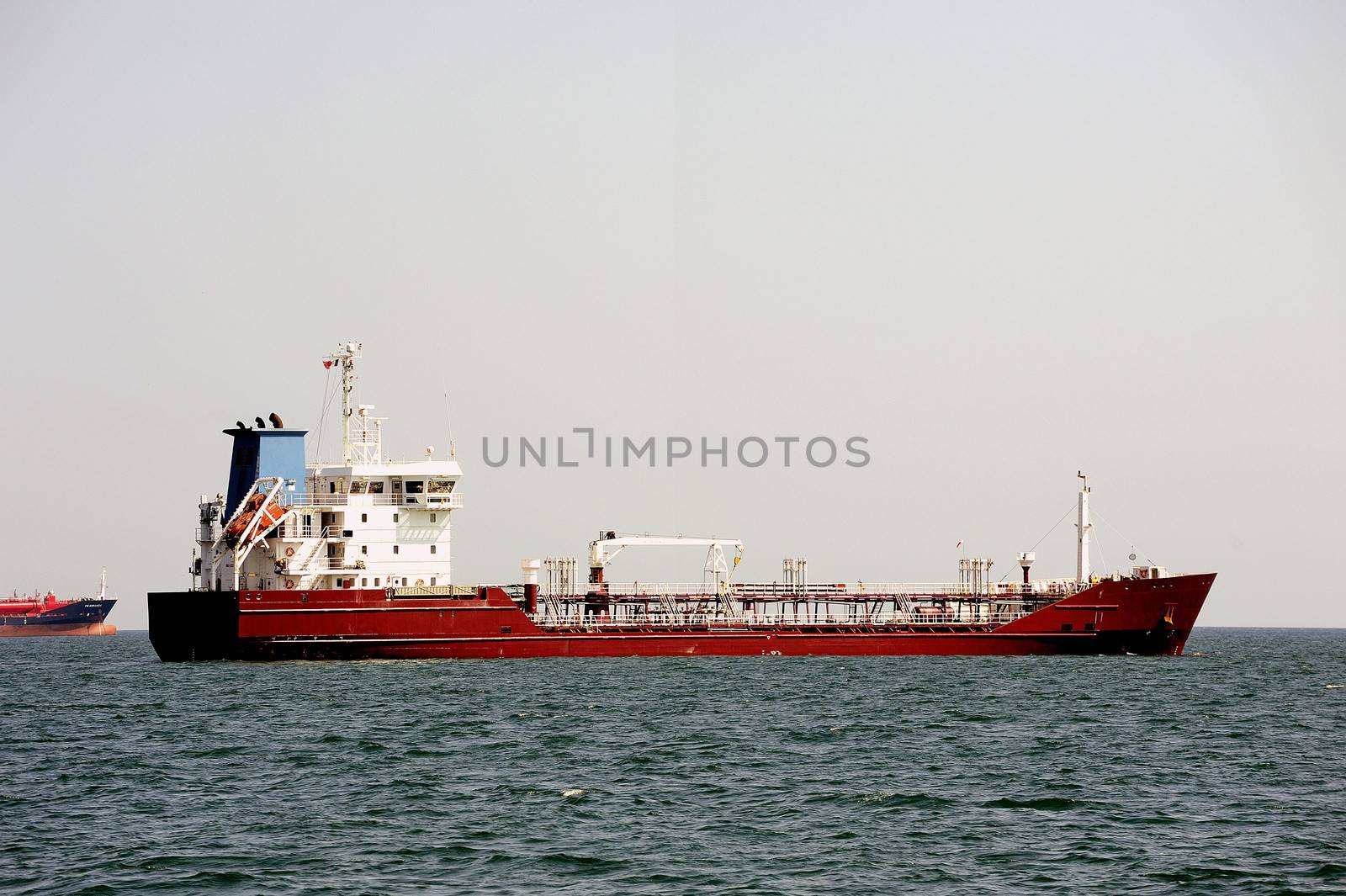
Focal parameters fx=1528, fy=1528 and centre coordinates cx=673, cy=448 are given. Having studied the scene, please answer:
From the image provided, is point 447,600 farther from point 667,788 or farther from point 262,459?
point 667,788

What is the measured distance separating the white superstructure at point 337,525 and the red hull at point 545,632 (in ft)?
4.97

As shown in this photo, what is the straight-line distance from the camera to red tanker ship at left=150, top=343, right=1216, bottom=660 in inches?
2078

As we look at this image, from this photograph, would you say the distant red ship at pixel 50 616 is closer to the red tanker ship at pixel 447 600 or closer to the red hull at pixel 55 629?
the red hull at pixel 55 629

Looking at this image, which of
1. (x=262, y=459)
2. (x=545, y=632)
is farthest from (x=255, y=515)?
(x=545, y=632)

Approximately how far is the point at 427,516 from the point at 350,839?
3201 cm

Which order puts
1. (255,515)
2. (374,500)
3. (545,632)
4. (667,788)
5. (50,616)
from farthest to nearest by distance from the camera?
(50,616), (545,632), (374,500), (255,515), (667,788)

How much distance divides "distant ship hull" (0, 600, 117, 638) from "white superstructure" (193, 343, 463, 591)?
95.3 m

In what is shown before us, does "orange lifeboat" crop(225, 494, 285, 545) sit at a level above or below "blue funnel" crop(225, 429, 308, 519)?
below

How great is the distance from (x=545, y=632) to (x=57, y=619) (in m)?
101

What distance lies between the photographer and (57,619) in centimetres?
14262

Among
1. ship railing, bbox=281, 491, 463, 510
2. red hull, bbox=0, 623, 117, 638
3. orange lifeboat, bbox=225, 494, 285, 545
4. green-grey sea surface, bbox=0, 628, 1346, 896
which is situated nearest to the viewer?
green-grey sea surface, bbox=0, 628, 1346, 896

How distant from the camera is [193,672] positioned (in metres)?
51.6

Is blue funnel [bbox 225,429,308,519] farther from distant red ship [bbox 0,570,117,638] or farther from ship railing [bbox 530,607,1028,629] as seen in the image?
distant red ship [bbox 0,570,117,638]

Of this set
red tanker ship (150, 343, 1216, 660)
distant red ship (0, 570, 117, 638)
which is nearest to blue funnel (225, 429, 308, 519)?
red tanker ship (150, 343, 1216, 660)
